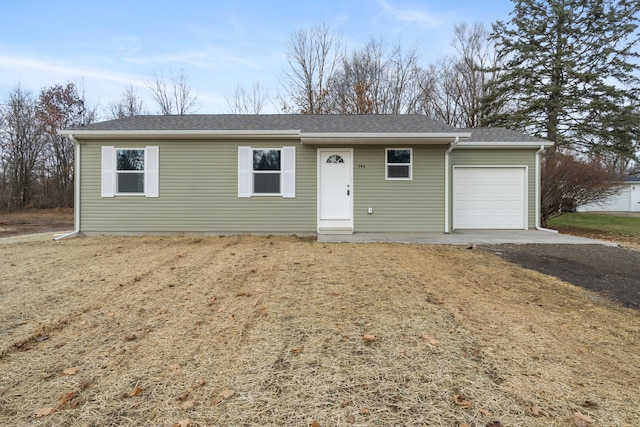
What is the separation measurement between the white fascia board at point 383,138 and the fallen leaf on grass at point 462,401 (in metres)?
6.85

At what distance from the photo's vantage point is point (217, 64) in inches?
640

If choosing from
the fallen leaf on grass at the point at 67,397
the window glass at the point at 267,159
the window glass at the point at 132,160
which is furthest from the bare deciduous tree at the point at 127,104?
the fallen leaf on grass at the point at 67,397

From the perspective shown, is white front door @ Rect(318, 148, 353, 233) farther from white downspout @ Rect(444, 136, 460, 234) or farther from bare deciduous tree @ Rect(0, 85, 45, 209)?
bare deciduous tree @ Rect(0, 85, 45, 209)

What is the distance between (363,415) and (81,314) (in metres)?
2.97

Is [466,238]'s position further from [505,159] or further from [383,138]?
[505,159]

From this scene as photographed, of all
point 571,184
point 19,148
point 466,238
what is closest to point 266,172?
point 466,238

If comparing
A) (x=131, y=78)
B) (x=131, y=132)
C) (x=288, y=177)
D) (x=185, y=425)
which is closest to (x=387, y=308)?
(x=185, y=425)

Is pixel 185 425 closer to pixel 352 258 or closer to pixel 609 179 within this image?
pixel 352 258

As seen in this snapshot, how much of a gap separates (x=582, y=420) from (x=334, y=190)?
741cm

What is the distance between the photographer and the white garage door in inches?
383

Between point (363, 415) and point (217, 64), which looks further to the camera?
point (217, 64)

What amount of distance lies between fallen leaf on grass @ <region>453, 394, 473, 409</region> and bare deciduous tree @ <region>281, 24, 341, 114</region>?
20264mm

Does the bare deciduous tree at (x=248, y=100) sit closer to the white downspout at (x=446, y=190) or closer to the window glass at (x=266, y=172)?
the window glass at (x=266, y=172)

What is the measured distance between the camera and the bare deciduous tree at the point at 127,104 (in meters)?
24.6
